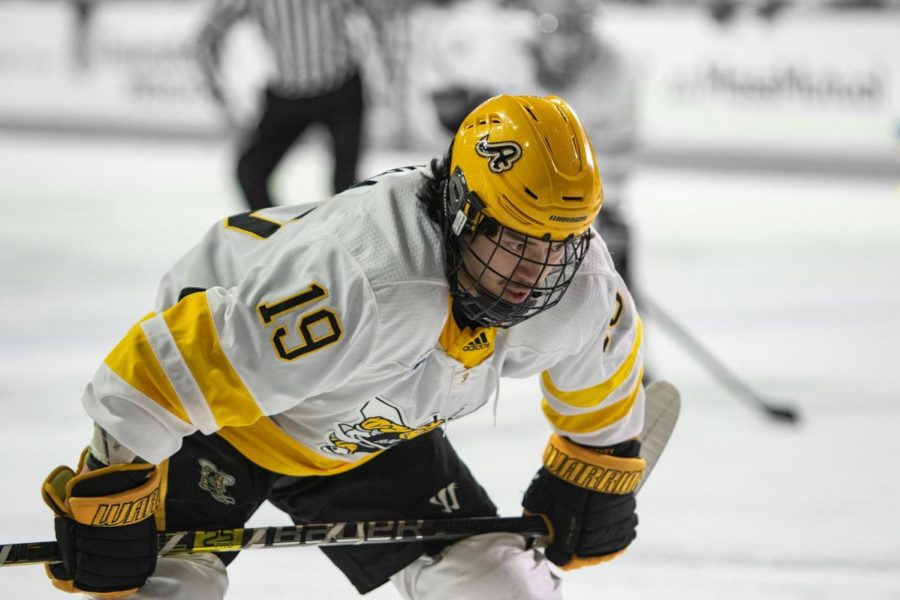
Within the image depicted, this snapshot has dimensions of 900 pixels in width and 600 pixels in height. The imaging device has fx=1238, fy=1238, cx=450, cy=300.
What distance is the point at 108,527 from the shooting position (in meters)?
1.55

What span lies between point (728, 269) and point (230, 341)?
4.27 metres

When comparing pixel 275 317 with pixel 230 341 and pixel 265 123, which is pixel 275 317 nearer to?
pixel 230 341

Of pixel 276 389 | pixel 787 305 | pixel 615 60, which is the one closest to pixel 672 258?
pixel 787 305

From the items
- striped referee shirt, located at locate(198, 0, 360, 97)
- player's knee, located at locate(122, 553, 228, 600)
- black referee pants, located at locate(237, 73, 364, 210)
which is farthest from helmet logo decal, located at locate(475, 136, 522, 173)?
striped referee shirt, located at locate(198, 0, 360, 97)

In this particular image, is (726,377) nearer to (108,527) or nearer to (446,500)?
(446,500)

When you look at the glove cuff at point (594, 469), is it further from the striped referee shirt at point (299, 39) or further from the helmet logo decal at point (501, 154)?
the striped referee shirt at point (299, 39)

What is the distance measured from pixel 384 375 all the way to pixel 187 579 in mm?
389

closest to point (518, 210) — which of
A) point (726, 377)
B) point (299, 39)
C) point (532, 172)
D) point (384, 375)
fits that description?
point (532, 172)

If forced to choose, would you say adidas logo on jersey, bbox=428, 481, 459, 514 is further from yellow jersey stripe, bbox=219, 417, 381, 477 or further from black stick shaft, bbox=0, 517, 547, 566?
yellow jersey stripe, bbox=219, 417, 381, 477

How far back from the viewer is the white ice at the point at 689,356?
2.48m

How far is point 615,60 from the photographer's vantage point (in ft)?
12.5

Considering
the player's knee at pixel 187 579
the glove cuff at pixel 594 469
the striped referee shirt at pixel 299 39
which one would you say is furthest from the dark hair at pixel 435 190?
the striped referee shirt at pixel 299 39

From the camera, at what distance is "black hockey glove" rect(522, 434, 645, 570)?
191cm

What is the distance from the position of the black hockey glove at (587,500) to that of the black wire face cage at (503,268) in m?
0.38
